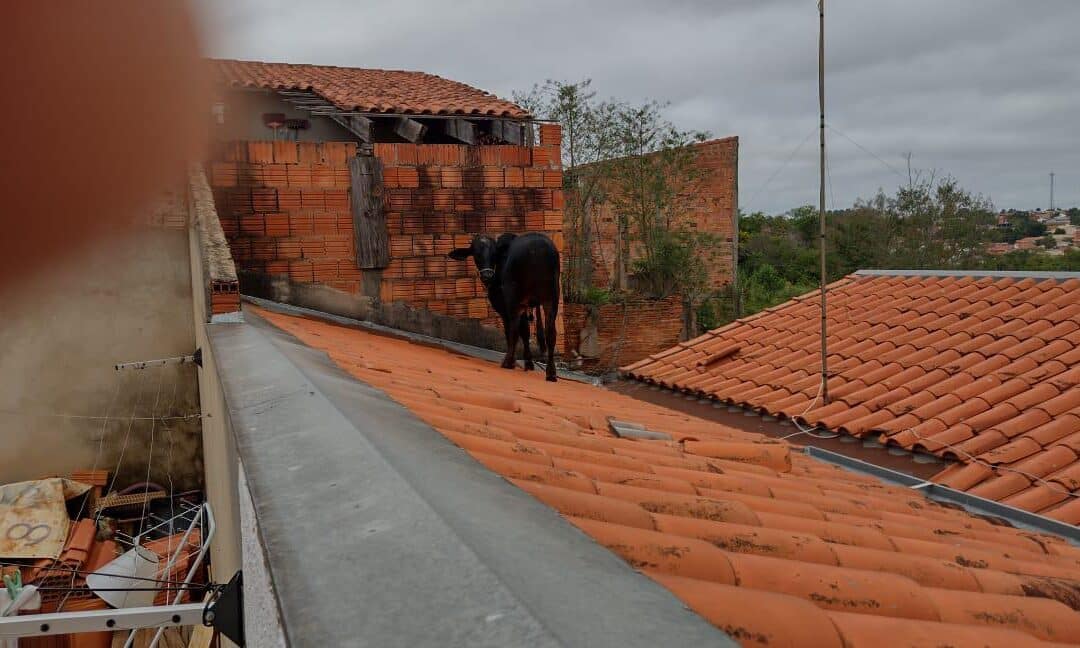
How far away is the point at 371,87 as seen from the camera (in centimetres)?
1161

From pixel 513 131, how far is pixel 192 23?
13.4ft

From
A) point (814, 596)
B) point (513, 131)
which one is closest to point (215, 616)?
point (814, 596)

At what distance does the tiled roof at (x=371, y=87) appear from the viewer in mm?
9938

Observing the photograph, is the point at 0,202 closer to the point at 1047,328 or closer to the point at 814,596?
the point at 814,596

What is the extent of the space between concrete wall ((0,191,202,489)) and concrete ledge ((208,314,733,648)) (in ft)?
20.2

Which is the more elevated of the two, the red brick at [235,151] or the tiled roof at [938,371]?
the red brick at [235,151]

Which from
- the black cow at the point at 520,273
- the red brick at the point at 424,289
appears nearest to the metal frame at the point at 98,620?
the black cow at the point at 520,273

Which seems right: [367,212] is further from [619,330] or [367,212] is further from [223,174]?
[619,330]

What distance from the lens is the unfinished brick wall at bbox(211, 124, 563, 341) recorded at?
8.30 metres

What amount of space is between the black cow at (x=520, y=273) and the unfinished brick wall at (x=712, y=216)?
12124 mm

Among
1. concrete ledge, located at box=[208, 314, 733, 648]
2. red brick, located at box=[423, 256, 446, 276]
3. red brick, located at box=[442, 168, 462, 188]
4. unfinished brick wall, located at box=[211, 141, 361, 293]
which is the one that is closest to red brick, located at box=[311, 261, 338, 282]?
unfinished brick wall, located at box=[211, 141, 361, 293]

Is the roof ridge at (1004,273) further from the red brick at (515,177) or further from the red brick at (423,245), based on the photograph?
the red brick at (423,245)

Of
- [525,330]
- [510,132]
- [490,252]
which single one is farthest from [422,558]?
[510,132]

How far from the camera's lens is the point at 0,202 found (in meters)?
9.06
